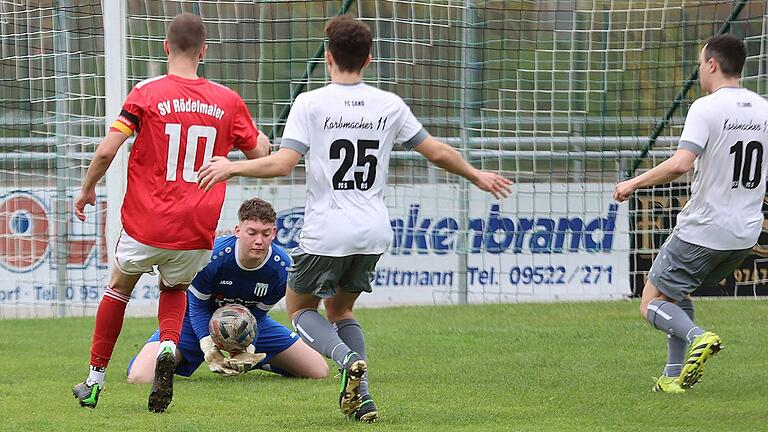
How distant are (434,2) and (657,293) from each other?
19.6 feet

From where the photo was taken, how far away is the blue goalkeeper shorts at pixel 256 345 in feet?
24.4

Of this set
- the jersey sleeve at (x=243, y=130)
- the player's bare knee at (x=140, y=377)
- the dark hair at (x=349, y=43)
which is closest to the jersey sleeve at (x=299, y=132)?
the dark hair at (x=349, y=43)

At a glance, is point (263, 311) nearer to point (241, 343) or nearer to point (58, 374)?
point (241, 343)

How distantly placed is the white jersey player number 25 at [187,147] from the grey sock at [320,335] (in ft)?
2.55

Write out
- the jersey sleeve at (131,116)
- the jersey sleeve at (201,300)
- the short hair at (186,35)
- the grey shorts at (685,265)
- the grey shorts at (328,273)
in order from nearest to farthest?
the grey shorts at (328,273) → the jersey sleeve at (131,116) → the short hair at (186,35) → the grey shorts at (685,265) → the jersey sleeve at (201,300)

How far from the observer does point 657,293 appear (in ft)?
21.9

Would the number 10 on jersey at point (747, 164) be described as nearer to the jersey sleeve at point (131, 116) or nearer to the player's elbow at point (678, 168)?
the player's elbow at point (678, 168)

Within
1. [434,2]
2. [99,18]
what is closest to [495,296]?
[434,2]

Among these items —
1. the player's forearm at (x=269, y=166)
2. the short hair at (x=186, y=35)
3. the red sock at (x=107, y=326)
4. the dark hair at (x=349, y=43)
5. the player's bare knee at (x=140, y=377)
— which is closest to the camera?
the player's forearm at (x=269, y=166)

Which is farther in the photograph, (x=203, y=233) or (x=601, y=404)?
(x=601, y=404)

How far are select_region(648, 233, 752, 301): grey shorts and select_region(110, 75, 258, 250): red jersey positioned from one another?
94.0 inches

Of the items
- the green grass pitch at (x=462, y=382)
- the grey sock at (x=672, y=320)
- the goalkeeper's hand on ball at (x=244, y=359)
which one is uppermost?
the grey sock at (x=672, y=320)

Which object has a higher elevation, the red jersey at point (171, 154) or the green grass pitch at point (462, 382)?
the red jersey at point (171, 154)

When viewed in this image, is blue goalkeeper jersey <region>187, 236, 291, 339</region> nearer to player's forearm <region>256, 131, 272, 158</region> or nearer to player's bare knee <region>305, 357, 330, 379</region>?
player's bare knee <region>305, 357, 330, 379</region>
